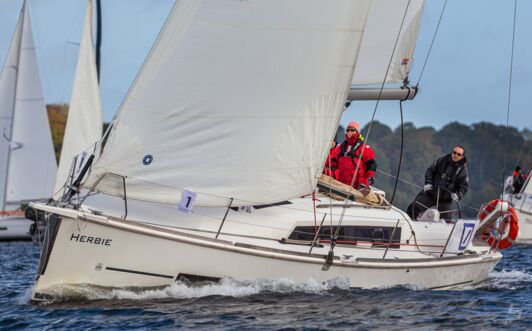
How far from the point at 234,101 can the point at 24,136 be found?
2460 centimetres

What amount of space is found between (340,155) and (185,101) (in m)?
4.05

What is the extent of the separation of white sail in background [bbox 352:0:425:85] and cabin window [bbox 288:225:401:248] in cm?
264

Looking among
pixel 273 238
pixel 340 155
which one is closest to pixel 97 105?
pixel 340 155

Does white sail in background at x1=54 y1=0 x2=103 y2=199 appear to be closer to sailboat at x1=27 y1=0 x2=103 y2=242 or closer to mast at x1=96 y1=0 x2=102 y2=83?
sailboat at x1=27 y1=0 x2=103 y2=242

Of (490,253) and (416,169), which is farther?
(416,169)

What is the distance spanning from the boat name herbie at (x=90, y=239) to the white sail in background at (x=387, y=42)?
5.35m

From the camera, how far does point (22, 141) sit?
34531 millimetres

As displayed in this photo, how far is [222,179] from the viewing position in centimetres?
1173

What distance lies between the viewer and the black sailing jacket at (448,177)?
14.5 m

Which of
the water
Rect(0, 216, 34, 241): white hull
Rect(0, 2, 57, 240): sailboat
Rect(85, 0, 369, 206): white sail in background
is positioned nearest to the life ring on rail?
the water

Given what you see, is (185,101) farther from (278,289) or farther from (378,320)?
(378,320)

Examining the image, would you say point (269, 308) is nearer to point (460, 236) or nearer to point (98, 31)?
point (460, 236)

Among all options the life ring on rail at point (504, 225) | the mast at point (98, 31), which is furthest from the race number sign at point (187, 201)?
the mast at point (98, 31)

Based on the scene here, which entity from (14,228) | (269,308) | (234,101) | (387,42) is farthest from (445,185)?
(14,228)
